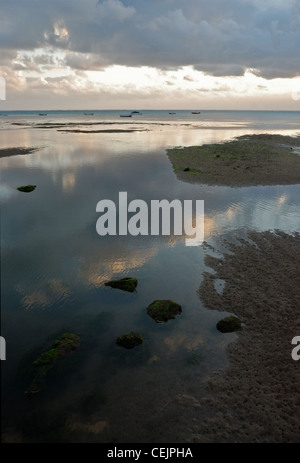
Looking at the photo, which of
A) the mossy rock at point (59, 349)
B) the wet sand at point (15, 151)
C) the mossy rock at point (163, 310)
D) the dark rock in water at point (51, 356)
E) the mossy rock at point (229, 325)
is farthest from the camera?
the wet sand at point (15, 151)

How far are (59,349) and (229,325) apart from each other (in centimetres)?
907

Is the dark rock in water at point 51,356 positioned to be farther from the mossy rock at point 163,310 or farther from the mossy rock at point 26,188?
the mossy rock at point 26,188

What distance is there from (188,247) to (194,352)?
1221 centimetres

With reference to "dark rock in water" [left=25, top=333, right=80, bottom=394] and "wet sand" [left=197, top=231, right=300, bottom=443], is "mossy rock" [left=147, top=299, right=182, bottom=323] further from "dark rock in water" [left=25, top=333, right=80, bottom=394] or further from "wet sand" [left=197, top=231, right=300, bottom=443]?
"dark rock in water" [left=25, top=333, right=80, bottom=394]

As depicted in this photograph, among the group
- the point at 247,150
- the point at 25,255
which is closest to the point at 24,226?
the point at 25,255

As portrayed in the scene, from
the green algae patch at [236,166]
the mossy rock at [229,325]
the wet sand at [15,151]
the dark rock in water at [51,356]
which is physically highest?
the wet sand at [15,151]

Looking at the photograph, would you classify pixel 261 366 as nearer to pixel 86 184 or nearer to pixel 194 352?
pixel 194 352

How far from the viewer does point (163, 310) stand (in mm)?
18078
